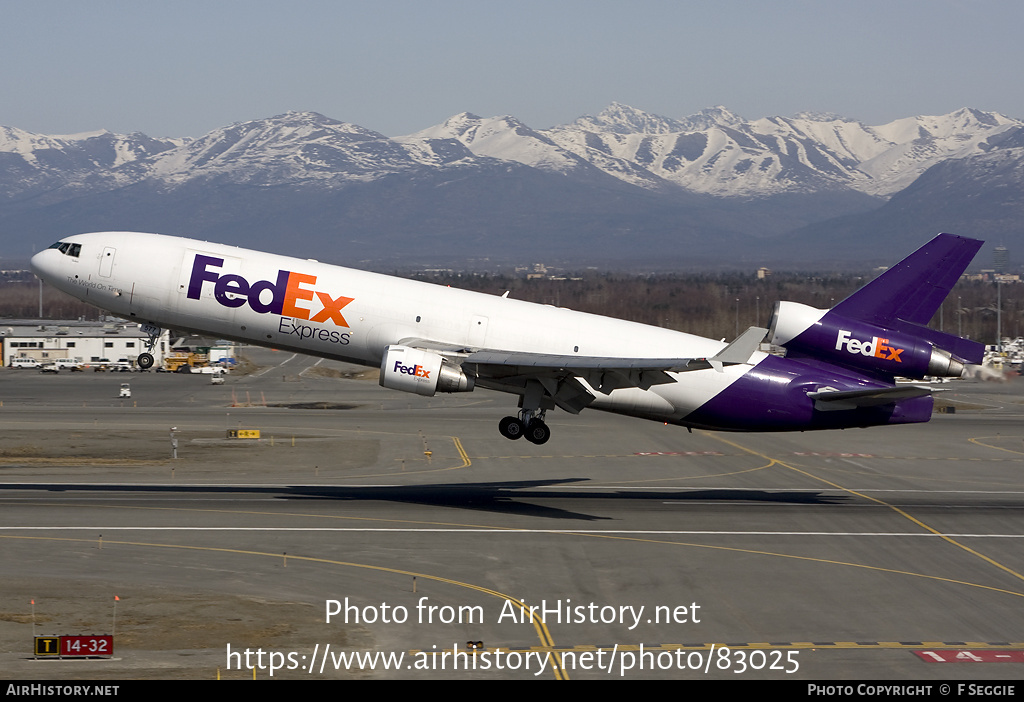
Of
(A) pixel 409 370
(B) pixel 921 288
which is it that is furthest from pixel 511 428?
(B) pixel 921 288

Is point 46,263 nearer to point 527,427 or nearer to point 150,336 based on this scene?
point 150,336

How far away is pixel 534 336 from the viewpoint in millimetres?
52969

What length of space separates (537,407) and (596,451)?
2238cm

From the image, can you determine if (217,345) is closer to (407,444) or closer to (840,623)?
(407,444)

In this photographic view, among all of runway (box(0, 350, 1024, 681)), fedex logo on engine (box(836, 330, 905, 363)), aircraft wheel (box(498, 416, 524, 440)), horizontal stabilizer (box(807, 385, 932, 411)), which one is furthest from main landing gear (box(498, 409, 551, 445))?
fedex logo on engine (box(836, 330, 905, 363))

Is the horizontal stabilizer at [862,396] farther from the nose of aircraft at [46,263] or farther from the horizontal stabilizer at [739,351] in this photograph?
the nose of aircraft at [46,263]

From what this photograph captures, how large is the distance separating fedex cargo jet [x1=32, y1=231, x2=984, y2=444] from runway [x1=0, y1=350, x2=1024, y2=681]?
547cm

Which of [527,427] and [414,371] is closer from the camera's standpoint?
[414,371]

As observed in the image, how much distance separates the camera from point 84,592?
126 ft

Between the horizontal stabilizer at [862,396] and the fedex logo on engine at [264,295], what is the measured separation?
23502mm

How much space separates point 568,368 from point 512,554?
9.10 metres

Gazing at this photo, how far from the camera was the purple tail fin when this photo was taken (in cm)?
5319

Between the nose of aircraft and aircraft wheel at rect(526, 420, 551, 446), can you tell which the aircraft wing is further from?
the nose of aircraft

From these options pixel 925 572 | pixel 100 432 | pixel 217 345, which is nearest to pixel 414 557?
pixel 925 572
